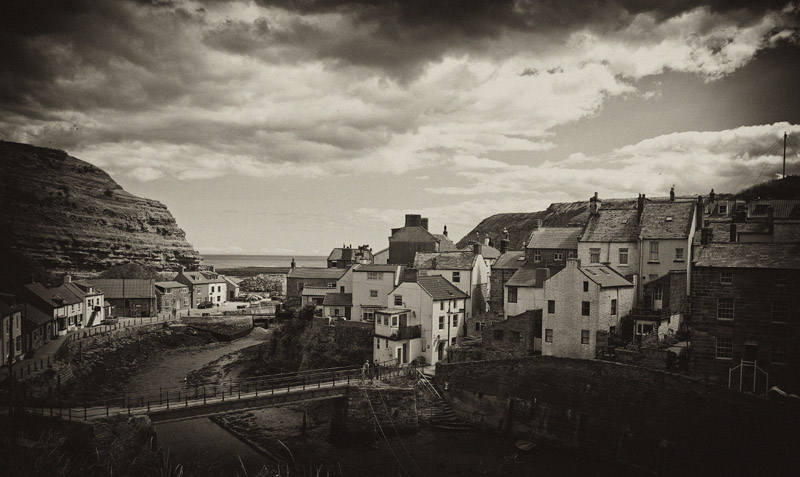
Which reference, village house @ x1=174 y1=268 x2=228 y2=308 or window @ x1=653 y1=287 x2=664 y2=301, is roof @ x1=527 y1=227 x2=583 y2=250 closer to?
window @ x1=653 y1=287 x2=664 y2=301

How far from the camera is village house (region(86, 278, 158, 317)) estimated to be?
69.8 m

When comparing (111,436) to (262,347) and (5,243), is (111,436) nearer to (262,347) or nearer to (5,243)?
(262,347)

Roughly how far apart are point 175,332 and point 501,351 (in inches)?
1781

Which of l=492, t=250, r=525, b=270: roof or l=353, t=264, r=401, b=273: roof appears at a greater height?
l=492, t=250, r=525, b=270: roof

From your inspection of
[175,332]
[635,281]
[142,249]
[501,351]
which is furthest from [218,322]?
[142,249]

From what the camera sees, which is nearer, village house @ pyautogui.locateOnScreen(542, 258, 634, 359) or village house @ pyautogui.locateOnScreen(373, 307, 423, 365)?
village house @ pyautogui.locateOnScreen(542, 258, 634, 359)

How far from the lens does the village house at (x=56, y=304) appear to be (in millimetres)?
48156

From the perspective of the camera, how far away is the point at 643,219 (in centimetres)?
4147

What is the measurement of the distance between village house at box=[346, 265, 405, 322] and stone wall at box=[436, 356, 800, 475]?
13.7 m

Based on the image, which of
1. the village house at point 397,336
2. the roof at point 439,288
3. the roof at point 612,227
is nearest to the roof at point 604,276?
the roof at point 612,227

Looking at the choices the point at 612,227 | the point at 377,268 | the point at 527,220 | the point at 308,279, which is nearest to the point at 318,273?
the point at 308,279

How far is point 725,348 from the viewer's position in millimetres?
27375

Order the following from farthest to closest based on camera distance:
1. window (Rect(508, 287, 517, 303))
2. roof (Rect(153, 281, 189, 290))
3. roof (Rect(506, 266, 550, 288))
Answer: roof (Rect(153, 281, 189, 290))
window (Rect(508, 287, 517, 303))
roof (Rect(506, 266, 550, 288))

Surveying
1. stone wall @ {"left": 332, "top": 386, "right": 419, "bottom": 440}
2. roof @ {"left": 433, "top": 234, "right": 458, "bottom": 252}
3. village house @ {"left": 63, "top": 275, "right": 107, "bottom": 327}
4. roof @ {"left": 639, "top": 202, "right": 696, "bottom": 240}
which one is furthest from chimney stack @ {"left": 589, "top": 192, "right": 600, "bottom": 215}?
village house @ {"left": 63, "top": 275, "right": 107, "bottom": 327}
